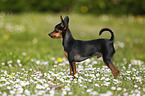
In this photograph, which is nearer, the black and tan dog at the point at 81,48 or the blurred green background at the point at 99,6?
the black and tan dog at the point at 81,48

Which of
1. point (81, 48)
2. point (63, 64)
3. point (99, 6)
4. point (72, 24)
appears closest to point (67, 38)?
point (81, 48)

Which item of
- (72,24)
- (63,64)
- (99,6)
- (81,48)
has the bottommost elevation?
(63,64)

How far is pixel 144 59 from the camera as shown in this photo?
7.34 meters

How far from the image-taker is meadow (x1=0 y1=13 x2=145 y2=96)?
155 inches

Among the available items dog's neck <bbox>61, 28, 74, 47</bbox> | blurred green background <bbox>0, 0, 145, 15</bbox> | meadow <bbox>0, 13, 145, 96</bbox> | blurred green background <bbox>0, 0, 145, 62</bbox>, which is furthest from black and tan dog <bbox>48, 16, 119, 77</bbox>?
blurred green background <bbox>0, 0, 145, 15</bbox>

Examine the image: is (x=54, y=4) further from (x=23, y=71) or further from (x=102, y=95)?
(x=102, y=95)

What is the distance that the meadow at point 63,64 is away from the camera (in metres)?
3.93

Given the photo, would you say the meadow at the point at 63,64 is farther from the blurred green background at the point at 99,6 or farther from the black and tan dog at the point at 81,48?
the blurred green background at the point at 99,6

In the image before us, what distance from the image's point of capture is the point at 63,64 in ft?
19.6

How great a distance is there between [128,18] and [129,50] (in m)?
7.04

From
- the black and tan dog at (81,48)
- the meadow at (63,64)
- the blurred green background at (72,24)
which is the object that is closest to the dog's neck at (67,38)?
the black and tan dog at (81,48)

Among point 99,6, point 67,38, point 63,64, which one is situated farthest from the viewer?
point 99,6

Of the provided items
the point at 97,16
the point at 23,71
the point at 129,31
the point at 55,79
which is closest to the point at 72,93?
the point at 55,79

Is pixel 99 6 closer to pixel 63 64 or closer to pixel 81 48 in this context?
pixel 63 64
